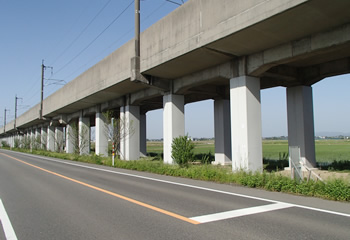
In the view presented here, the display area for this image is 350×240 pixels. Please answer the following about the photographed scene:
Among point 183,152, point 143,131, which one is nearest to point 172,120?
point 183,152

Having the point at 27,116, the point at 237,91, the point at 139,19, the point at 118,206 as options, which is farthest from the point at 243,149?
the point at 27,116

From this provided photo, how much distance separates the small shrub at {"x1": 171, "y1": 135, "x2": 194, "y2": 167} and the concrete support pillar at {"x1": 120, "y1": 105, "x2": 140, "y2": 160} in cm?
889

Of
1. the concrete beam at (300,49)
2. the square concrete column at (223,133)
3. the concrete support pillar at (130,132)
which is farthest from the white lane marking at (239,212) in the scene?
the concrete support pillar at (130,132)

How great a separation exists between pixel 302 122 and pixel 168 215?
511 inches

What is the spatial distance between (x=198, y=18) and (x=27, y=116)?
53561mm

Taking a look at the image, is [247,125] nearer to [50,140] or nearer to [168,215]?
[168,215]

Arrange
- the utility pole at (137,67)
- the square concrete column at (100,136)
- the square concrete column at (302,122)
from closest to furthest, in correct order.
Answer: the square concrete column at (302,122), the utility pole at (137,67), the square concrete column at (100,136)

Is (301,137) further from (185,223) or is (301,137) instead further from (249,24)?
(185,223)

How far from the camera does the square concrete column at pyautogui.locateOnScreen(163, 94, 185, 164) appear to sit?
19359mm

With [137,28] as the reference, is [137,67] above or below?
below

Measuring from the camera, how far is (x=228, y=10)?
11.6 m

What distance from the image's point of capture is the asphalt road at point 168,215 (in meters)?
4.94

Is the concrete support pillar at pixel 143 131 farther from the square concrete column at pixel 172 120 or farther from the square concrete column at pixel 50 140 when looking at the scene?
the square concrete column at pixel 50 140

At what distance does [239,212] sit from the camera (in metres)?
6.39
